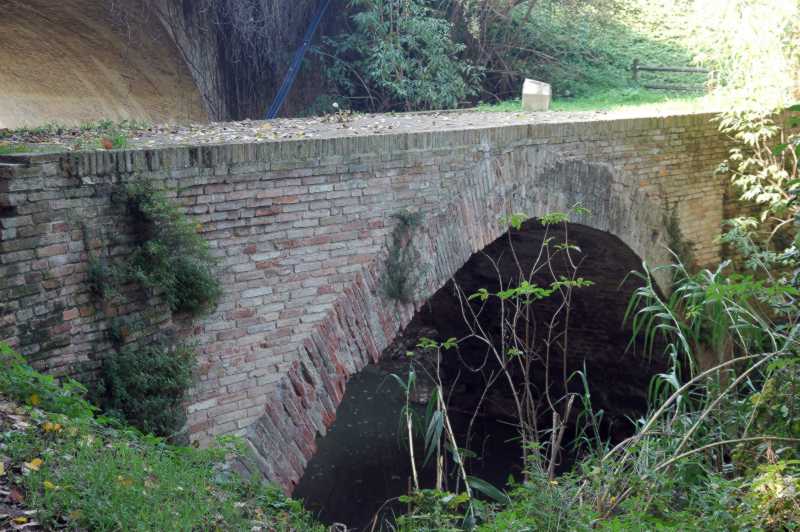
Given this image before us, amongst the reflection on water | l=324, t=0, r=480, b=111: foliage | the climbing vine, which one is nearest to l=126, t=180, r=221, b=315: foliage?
the climbing vine

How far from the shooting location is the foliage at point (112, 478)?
9.57 feet

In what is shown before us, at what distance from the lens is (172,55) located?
35.8 ft

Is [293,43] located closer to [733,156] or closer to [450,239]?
[733,156]

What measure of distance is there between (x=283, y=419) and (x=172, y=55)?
7.23 meters

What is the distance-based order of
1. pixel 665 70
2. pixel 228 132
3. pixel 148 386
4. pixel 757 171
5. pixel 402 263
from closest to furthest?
pixel 148 386
pixel 402 263
pixel 228 132
pixel 757 171
pixel 665 70

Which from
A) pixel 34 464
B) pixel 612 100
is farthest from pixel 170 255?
pixel 612 100

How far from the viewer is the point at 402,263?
5.72 meters

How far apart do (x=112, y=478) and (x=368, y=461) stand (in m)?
6.84

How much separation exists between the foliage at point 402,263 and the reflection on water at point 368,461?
2657 mm

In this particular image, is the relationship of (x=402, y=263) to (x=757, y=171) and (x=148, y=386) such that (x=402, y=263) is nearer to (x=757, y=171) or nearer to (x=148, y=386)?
(x=148, y=386)

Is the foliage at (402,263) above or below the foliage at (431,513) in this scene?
above

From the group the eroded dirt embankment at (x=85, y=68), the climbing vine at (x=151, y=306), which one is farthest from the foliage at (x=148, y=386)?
the eroded dirt embankment at (x=85, y=68)

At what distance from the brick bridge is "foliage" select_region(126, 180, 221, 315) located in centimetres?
10

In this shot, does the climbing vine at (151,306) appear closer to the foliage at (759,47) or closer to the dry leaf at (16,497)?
the dry leaf at (16,497)
